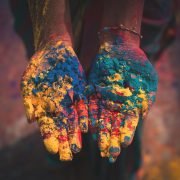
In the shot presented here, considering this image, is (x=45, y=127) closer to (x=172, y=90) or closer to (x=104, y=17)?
(x=104, y=17)

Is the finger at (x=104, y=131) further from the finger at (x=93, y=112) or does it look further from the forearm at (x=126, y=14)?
the forearm at (x=126, y=14)

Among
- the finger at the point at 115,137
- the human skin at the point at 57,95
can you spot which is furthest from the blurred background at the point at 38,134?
the finger at the point at 115,137

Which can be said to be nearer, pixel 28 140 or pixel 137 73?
pixel 137 73

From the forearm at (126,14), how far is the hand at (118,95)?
0.08 m

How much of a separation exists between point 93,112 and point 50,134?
0.41 feet

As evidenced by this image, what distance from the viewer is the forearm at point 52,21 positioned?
1059 millimetres

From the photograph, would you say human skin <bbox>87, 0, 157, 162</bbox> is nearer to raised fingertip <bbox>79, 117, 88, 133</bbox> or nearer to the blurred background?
raised fingertip <bbox>79, 117, 88, 133</bbox>

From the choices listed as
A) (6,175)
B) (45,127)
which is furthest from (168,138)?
(45,127)

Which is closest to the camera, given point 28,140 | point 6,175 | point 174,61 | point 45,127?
point 45,127

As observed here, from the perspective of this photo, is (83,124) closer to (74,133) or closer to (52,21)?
(74,133)

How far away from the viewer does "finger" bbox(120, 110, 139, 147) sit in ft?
3.10

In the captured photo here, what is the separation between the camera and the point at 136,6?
1.07m

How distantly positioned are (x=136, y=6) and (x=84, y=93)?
30 cm

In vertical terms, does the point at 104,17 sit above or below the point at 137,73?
above
